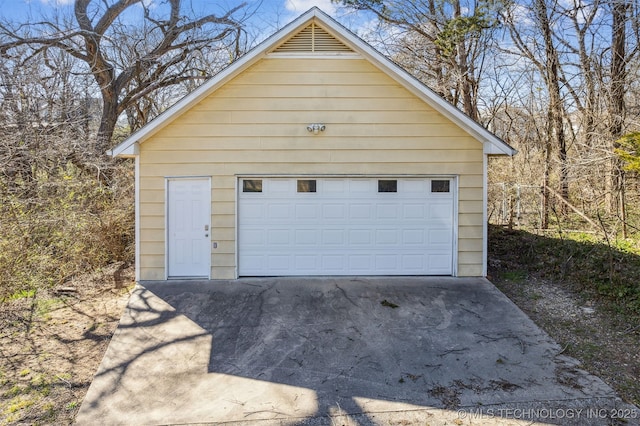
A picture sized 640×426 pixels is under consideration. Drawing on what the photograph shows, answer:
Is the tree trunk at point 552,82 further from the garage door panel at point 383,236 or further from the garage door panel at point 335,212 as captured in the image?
the garage door panel at point 335,212

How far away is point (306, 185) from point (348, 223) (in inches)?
45.9

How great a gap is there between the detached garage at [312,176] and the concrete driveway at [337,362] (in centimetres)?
78

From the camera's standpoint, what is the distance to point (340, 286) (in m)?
7.03

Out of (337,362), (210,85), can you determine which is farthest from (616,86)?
(337,362)

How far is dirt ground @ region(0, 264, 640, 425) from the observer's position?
13.5 feet

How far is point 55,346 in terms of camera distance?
5.31m

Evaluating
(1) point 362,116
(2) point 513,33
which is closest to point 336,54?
(1) point 362,116

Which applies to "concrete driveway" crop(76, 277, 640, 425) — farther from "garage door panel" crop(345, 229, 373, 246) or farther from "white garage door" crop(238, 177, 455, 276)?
"garage door panel" crop(345, 229, 373, 246)

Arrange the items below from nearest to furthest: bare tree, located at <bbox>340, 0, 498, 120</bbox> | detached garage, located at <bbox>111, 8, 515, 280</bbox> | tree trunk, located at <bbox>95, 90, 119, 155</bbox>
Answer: detached garage, located at <bbox>111, 8, 515, 280</bbox> < tree trunk, located at <bbox>95, 90, 119, 155</bbox> < bare tree, located at <bbox>340, 0, 498, 120</bbox>

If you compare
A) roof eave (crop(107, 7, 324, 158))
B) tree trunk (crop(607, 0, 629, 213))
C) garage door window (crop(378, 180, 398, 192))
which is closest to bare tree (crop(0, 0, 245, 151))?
roof eave (crop(107, 7, 324, 158))

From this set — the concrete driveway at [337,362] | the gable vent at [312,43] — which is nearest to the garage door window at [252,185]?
the concrete driveway at [337,362]

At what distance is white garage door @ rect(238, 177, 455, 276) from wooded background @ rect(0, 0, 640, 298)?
2543 millimetres

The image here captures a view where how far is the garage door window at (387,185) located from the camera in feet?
24.7

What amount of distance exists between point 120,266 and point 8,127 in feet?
12.3
